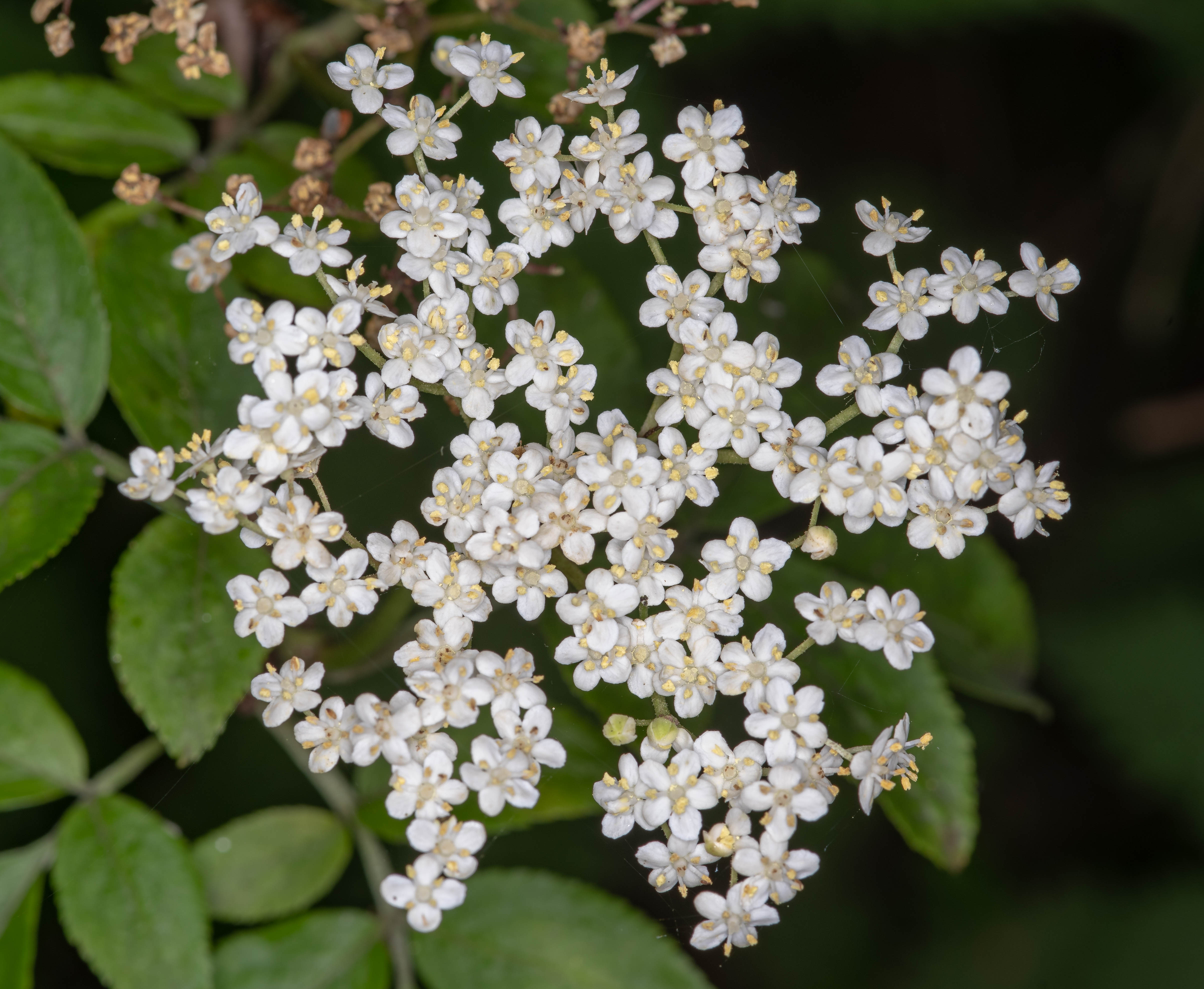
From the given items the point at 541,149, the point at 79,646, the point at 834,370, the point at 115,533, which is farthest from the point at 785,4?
the point at 79,646

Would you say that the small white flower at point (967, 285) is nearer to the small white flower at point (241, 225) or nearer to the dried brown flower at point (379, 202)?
the dried brown flower at point (379, 202)

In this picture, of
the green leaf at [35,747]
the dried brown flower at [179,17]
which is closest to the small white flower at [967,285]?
the dried brown flower at [179,17]

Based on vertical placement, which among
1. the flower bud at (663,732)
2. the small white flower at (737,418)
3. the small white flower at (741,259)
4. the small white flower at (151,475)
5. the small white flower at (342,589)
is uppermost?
the small white flower at (741,259)

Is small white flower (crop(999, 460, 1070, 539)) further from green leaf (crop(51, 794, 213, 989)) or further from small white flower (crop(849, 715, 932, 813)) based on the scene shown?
green leaf (crop(51, 794, 213, 989))

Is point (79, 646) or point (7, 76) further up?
point (7, 76)

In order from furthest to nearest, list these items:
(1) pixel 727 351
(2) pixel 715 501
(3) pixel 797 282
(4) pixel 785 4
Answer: (4) pixel 785 4
(3) pixel 797 282
(2) pixel 715 501
(1) pixel 727 351

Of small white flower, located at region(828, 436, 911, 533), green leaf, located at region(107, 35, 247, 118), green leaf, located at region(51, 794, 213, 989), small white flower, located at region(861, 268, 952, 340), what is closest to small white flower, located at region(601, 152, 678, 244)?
small white flower, located at region(861, 268, 952, 340)

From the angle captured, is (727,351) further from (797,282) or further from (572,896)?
(572,896)
